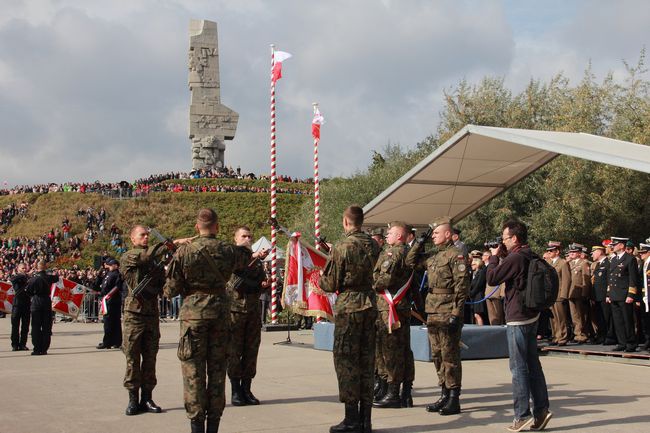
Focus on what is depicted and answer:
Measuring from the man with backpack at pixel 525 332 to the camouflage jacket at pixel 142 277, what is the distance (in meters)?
3.79

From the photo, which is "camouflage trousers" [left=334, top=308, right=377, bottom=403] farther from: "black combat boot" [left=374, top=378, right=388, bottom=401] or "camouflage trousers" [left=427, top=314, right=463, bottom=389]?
"black combat boot" [left=374, top=378, right=388, bottom=401]

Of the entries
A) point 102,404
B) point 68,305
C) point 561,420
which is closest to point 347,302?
point 561,420

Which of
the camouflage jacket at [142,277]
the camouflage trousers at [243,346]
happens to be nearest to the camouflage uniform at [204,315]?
the camouflage jacket at [142,277]

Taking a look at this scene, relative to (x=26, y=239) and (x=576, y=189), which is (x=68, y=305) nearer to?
(x=576, y=189)

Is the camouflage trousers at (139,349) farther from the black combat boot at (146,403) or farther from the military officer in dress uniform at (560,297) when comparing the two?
the military officer in dress uniform at (560,297)

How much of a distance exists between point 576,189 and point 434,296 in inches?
630

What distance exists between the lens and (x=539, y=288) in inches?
286

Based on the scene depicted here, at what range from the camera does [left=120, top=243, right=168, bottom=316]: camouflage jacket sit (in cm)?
866


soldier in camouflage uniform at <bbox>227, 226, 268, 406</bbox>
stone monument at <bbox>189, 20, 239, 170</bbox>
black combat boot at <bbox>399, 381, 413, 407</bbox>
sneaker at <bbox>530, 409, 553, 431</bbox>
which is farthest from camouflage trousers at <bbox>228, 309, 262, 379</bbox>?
stone monument at <bbox>189, 20, 239, 170</bbox>

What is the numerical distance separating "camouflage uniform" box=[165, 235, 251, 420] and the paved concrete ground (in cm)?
94

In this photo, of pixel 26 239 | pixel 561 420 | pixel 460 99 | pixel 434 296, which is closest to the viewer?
pixel 561 420

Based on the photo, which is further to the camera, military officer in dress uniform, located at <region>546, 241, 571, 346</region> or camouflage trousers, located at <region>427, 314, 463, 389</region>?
military officer in dress uniform, located at <region>546, 241, 571, 346</region>

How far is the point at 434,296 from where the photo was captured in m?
8.67

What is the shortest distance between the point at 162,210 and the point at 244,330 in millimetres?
49890
